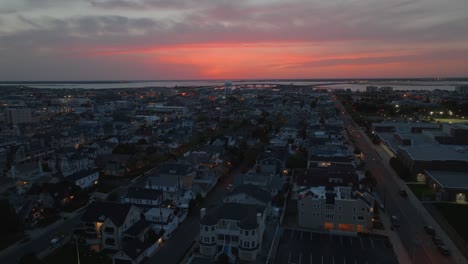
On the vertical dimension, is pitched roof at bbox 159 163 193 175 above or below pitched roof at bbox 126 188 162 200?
above

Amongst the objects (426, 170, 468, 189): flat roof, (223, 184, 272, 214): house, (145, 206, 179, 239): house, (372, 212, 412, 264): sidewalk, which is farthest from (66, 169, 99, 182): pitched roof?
(426, 170, 468, 189): flat roof

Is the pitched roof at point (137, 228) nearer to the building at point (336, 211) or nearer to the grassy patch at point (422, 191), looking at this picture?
the building at point (336, 211)

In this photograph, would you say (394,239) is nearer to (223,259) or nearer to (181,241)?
(223,259)

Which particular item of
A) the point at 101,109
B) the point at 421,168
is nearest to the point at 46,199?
the point at 421,168

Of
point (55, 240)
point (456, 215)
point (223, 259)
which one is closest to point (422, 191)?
point (456, 215)

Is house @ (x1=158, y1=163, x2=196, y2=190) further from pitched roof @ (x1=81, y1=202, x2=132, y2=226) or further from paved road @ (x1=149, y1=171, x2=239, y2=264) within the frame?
pitched roof @ (x1=81, y1=202, x2=132, y2=226)

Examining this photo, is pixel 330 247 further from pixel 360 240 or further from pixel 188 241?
pixel 188 241

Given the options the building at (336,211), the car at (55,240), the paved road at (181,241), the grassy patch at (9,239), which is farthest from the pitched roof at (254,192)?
the grassy patch at (9,239)
